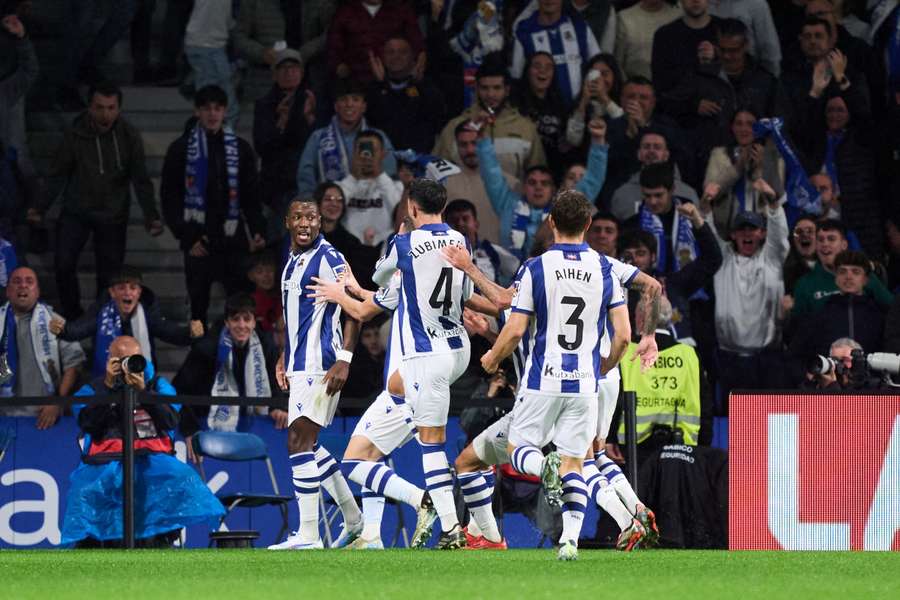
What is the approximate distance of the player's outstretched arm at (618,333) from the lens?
33.9 ft

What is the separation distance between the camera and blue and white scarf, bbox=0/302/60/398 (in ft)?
48.7

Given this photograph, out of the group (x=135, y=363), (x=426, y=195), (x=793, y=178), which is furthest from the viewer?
(x=793, y=178)

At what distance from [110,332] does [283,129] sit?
3.07 meters

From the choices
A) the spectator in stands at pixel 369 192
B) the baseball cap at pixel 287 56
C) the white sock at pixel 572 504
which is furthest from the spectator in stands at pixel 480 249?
the white sock at pixel 572 504

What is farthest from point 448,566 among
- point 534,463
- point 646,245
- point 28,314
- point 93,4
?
point 93,4

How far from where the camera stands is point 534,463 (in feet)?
33.4

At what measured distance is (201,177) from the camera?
53.7 ft

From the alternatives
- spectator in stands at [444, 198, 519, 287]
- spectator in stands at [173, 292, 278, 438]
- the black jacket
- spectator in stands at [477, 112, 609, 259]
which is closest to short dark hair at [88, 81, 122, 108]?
the black jacket

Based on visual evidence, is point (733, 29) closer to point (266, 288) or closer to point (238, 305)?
point (266, 288)

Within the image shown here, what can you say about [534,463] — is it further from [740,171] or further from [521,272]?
[740,171]

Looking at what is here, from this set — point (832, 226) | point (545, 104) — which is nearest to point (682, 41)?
point (545, 104)

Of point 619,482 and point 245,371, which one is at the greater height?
point 245,371

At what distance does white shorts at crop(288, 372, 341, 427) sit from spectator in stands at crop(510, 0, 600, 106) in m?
5.70

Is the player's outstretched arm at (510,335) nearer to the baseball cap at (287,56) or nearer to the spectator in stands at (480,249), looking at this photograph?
the spectator in stands at (480,249)
